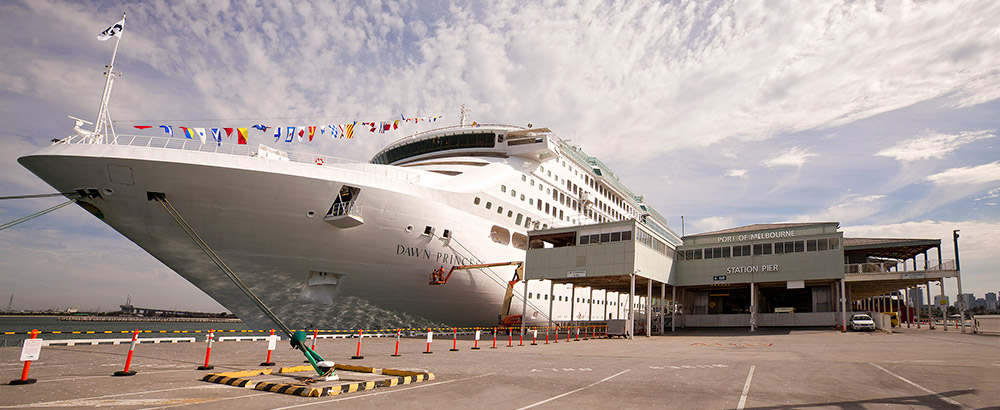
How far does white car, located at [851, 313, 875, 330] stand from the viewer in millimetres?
30359

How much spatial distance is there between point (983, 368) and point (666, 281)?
22347 mm

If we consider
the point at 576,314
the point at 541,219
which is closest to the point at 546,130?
the point at 541,219

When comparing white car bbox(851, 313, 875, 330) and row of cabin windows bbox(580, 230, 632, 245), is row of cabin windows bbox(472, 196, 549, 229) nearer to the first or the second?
row of cabin windows bbox(580, 230, 632, 245)

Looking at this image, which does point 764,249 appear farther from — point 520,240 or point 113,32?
point 113,32

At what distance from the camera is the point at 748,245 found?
114 ft

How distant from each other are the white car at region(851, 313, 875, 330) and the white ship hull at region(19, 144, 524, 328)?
70.7 feet

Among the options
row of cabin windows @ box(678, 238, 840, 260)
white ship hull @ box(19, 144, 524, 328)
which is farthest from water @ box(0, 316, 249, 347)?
row of cabin windows @ box(678, 238, 840, 260)

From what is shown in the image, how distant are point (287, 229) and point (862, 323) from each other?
30557mm

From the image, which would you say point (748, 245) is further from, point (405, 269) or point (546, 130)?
point (405, 269)

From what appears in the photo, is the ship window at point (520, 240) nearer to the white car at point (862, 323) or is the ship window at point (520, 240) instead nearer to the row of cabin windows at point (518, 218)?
the row of cabin windows at point (518, 218)

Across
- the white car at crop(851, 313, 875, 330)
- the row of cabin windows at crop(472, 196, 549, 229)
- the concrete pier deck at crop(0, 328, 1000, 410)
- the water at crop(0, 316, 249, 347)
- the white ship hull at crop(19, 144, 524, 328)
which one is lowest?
the water at crop(0, 316, 249, 347)

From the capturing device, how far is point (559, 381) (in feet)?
36.4

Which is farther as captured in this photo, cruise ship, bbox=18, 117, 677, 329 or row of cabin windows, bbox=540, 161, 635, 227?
row of cabin windows, bbox=540, 161, 635, 227

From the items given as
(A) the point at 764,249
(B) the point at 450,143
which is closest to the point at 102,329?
(B) the point at 450,143
